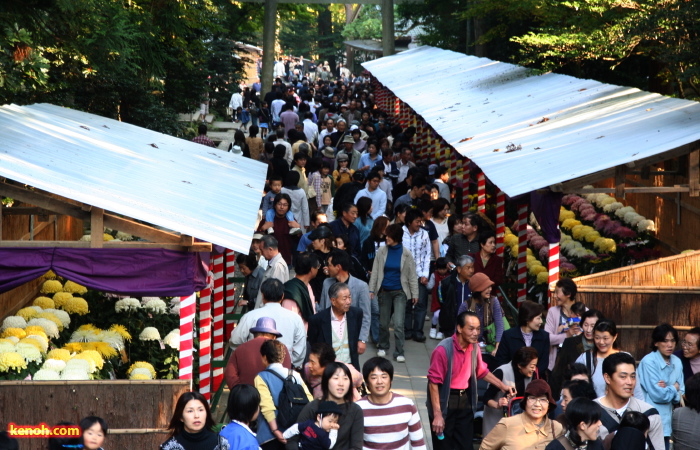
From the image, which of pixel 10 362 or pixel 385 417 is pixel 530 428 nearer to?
pixel 385 417

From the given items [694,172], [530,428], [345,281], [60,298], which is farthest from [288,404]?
[694,172]

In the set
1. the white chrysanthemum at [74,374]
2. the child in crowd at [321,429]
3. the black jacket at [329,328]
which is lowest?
the white chrysanthemum at [74,374]

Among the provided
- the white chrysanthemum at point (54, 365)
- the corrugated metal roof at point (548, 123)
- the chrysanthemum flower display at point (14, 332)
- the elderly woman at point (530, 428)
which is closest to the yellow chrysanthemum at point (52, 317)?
the chrysanthemum flower display at point (14, 332)

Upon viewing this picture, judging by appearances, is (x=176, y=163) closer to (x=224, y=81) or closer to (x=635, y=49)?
(x=635, y=49)

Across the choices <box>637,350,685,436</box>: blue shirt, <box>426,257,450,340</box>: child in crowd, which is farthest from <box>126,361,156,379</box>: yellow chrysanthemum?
<box>637,350,685,436</box>: blue shirt

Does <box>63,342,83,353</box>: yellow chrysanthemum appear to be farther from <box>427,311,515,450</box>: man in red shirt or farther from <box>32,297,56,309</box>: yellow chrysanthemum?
<box>427,311,515,450</box>: man in red shirt

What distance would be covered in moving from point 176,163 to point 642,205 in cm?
961

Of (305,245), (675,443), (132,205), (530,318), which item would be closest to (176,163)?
(305,245)

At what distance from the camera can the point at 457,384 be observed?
820cm

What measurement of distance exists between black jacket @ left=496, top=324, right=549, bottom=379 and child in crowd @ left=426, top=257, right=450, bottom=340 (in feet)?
11.1

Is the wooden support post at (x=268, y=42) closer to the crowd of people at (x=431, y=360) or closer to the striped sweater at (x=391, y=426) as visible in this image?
the crowd of people at (x=431, y=360)

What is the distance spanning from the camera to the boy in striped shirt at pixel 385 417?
6.82 meters

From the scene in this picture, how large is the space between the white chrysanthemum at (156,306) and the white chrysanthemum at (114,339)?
51.5 inches

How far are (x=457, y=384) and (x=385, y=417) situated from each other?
1507 mm
